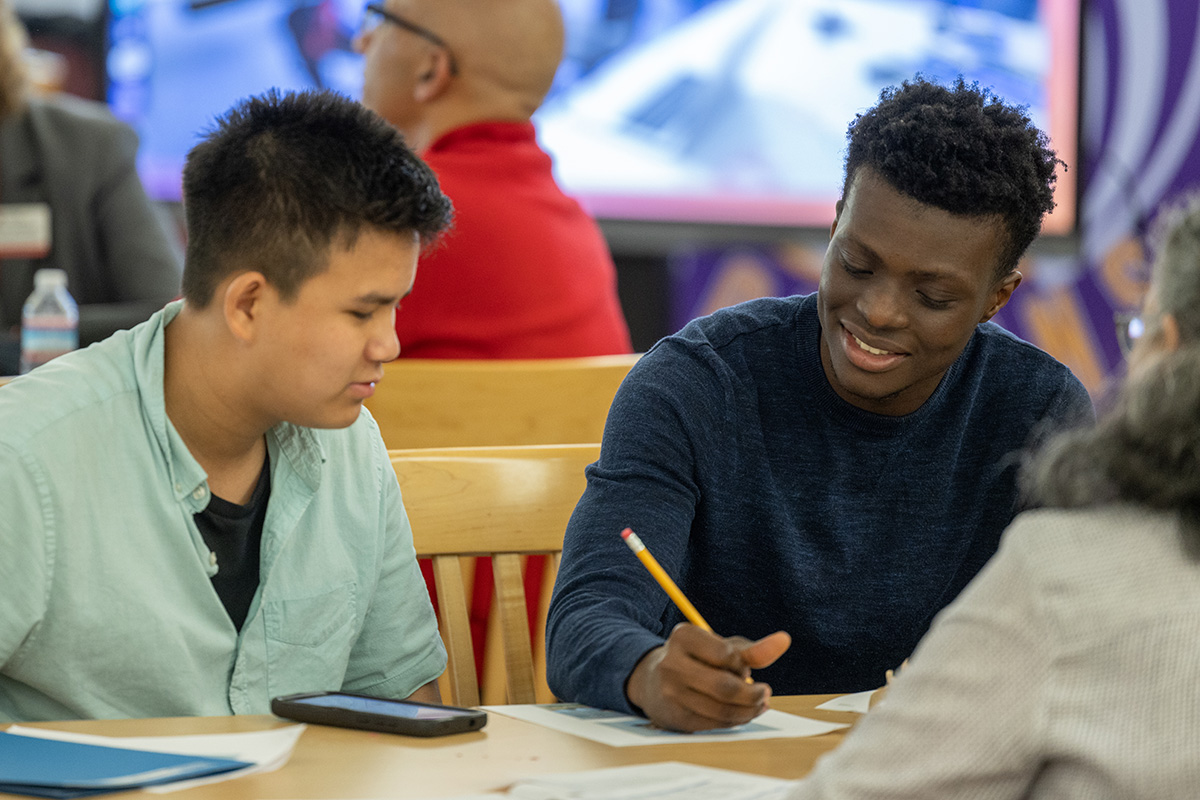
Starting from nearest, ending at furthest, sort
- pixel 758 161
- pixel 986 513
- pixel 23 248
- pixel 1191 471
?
pixel 1191 471 < pixel 986 513 < pixel 23 248 < pixel 758 161

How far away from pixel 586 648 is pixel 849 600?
0.39 meters

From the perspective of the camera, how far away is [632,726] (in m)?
1.10

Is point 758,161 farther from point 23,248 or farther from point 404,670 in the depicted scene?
point 404,670

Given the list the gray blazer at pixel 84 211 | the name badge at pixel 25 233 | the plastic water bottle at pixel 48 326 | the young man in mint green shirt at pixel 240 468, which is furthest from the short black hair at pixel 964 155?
the name badge at pixel 25 233

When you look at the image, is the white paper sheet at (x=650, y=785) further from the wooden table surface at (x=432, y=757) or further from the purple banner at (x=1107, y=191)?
the purple banner at (x=1107, y=191)

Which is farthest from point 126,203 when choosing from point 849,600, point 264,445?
point 849,600

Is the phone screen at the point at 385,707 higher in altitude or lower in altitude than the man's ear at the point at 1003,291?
lower

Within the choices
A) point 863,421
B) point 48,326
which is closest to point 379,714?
point 863,421

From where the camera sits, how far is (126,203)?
3.05m

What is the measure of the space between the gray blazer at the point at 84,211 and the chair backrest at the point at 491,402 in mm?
1309

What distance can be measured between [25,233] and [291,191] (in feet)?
6.26

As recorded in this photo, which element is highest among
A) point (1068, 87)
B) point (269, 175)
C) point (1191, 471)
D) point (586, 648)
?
point (1068, 87)

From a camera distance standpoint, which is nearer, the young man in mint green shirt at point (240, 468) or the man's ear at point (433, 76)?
the young man in mint green shirt at point (240, 468)

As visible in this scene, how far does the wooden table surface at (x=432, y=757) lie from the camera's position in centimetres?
90
